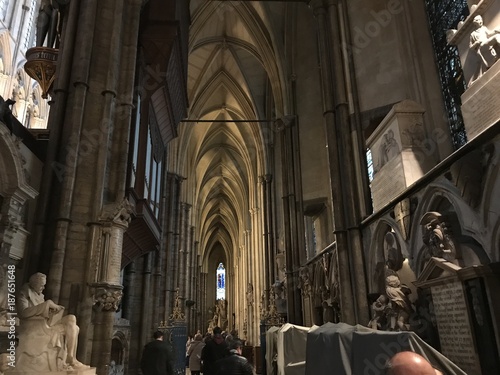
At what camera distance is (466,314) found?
4.66 meters

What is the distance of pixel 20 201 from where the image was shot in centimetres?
563

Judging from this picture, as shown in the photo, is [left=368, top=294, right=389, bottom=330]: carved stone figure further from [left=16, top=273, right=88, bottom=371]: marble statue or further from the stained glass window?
[left=16, top=273, right=88, bottom=371]: marble statue

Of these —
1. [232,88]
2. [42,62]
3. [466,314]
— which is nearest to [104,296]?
[466,314]

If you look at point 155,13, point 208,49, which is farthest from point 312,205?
point 208,49

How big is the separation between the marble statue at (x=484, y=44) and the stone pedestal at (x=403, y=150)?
1718mm

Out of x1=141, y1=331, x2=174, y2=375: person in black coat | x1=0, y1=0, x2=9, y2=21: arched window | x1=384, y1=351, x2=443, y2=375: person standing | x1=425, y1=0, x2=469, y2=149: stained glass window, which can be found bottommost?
x1=141, y1=331, x2=174, y2=375: person in black coat

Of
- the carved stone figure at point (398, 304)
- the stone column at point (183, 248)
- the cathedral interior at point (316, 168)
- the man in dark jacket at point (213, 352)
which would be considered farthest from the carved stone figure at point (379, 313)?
the stone column at point (183, 248)

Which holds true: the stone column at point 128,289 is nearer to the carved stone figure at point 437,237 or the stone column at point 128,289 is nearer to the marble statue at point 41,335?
the marble statue at point 41,335

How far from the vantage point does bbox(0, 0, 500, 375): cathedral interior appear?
16.7 ft

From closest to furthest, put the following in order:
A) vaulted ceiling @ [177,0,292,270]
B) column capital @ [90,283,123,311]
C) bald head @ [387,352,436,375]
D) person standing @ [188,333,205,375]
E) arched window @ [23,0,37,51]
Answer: bald head @ [387,352,436,375]
column capital @ [90,283,123,311]
person standing @ [188,333,205,375]
vaulted ceiling @ [177,0,292,270]
arched window @ [23,0,37,51]

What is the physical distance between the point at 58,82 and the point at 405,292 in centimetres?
666

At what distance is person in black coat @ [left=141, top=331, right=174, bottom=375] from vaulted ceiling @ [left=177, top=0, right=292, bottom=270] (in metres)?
13.2

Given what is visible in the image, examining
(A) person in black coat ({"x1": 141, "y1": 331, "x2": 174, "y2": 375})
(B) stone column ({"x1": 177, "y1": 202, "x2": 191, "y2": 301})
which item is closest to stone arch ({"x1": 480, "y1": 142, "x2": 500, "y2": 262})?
(A) person in black coat ({"x1": 141, "y1": 331, "x2": 174, "y2": 375})

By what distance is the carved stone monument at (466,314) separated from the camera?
14.4ft
